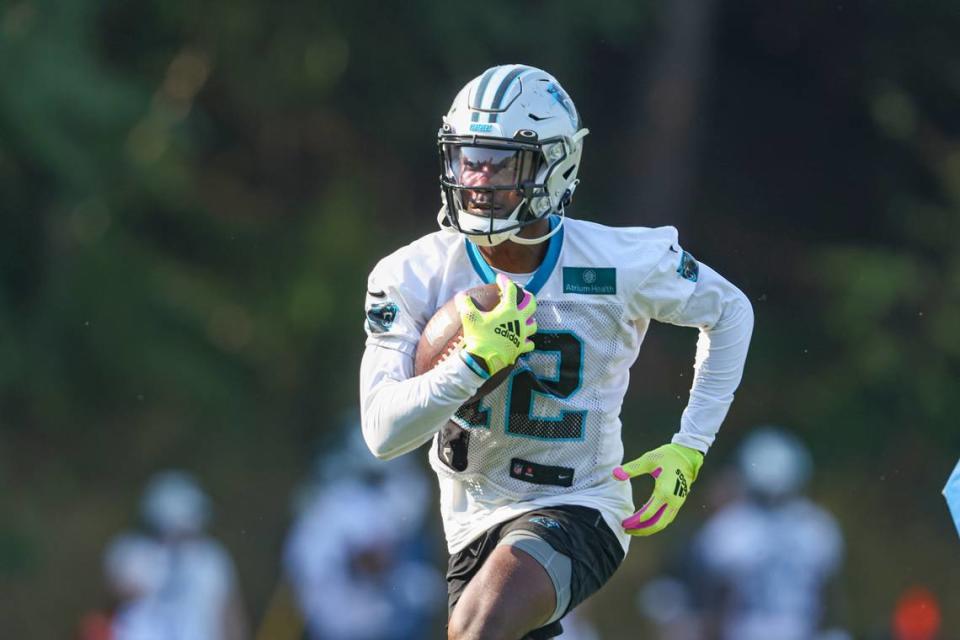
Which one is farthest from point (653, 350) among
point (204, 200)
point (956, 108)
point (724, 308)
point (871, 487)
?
point (724, 308)

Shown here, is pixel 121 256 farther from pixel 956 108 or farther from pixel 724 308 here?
pixel 724 308

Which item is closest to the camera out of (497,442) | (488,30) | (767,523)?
(497,442)

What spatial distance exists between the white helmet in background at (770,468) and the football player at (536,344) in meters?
5.14

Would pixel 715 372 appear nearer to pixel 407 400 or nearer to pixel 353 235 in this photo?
pixel 407 400

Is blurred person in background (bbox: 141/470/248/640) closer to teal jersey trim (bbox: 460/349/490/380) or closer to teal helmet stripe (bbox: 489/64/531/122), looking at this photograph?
teal helmet stripe (bbox: 489/64/531/122)

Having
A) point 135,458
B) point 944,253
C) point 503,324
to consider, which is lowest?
point 135,458

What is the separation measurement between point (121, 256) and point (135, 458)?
5.22ft

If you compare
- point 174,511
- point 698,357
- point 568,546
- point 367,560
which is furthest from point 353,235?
point 568,546

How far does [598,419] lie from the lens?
5121 mm

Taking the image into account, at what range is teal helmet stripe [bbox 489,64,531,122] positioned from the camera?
16.4ft

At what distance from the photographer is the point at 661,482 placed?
16.7ft

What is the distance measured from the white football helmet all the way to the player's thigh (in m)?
0.86

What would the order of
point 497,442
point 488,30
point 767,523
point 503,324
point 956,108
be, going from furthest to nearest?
point 488,30 < point 956,108 < point 767,523 < point 497,442 < point 503,324

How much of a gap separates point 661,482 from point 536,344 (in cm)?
52
